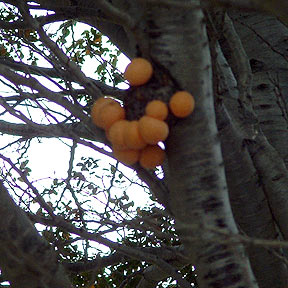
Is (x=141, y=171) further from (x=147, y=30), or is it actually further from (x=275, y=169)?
(x=275, y=169)

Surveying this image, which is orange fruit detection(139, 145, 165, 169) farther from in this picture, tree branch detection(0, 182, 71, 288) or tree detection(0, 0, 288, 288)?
tree branch detection(0, 182, 71, 288)

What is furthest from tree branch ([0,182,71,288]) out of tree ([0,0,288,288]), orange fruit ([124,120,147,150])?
orange fruit ([124,120,147,150])

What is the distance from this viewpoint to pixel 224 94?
8.60 ft

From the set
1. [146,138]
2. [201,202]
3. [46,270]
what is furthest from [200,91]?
[46,270]

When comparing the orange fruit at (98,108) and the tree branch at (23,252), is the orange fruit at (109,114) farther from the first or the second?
the tree branch at (23,252)

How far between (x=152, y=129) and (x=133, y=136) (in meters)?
0.08

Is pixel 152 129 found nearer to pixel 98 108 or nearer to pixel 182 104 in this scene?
pixel 182 104

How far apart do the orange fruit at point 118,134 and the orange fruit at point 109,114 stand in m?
0.04

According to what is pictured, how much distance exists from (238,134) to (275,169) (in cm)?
25

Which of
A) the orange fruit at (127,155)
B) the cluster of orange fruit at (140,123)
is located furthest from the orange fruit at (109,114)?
the orange fruit at (127,155)

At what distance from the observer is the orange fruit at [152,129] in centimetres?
179

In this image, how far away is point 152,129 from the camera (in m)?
1.80

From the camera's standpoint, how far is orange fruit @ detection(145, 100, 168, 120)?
6.04ft

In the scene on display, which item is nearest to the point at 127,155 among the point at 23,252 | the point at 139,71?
the point at 139,71
